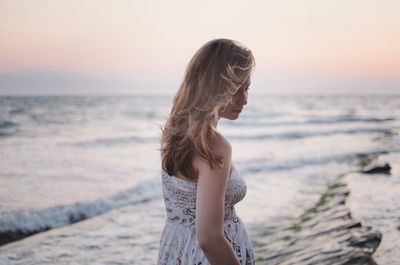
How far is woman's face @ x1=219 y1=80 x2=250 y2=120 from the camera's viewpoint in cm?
207

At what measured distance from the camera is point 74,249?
6715 mm

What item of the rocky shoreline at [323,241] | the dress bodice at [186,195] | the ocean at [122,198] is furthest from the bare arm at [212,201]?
the rocky shoreline at [323,241]

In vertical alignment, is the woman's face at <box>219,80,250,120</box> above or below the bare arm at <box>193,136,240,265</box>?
above

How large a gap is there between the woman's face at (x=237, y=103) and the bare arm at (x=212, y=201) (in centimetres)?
27

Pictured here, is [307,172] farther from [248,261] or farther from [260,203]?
[248,261]

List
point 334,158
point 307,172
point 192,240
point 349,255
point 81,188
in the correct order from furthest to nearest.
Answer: point 334,158, point 307,172, point 81,188, point 349,255, point 192,240

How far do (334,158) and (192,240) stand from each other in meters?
15.5

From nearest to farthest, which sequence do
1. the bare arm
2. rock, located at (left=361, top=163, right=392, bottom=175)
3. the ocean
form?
1. the bare arm
2. the ocean
3. rock, located at (left=361, top=163, right=392, bottom=175)

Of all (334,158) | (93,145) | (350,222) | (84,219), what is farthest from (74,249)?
(93,145)

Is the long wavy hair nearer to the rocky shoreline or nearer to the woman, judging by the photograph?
the woman

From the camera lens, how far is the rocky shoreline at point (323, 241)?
14.1 feet

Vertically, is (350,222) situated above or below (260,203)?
above

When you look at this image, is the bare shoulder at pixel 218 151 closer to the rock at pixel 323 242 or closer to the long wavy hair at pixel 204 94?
the long wavy hair at pixel 204 94

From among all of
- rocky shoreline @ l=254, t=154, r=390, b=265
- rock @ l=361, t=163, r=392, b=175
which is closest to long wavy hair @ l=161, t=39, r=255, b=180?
rocky shoreline @ l=254, t=154, r=390, b=265
